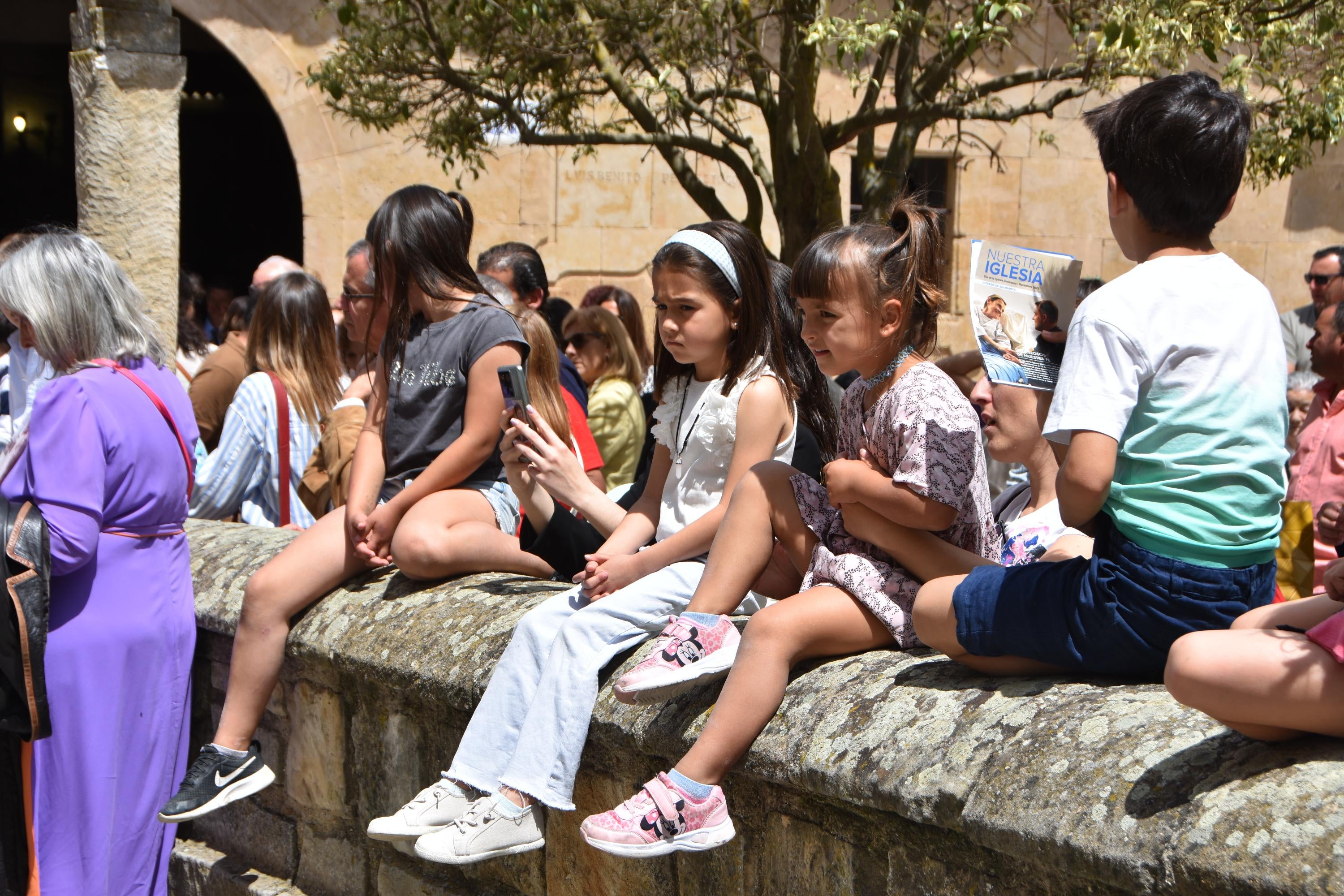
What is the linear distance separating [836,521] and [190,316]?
8004mm

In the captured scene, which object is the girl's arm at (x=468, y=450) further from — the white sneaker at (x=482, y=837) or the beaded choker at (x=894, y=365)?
the beaded choker at (x=894, y=365)

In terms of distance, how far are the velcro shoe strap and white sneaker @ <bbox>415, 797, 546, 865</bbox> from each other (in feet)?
1.45

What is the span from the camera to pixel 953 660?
2.17 m

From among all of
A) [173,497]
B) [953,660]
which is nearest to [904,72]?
[173,497]

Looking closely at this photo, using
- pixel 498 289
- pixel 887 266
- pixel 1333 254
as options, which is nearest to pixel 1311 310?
pixel 1333 254

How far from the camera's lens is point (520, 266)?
18.6ft

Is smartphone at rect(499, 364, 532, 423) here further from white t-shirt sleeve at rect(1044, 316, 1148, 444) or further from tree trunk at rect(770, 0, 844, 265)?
tree trunk at rect(770, 0, 844, 265)

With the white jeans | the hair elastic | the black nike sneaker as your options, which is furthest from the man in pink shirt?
the black nike sneaker

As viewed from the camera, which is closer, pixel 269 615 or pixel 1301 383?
pixel 269 615

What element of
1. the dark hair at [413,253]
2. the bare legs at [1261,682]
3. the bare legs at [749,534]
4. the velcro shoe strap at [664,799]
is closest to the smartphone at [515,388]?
the dark hair at [413,253]

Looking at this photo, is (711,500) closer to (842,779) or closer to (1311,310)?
(842,779)

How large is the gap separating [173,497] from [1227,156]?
272 centimetres

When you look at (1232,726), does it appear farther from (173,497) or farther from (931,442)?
(173,497)

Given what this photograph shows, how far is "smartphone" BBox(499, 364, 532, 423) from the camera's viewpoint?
9.62ft
